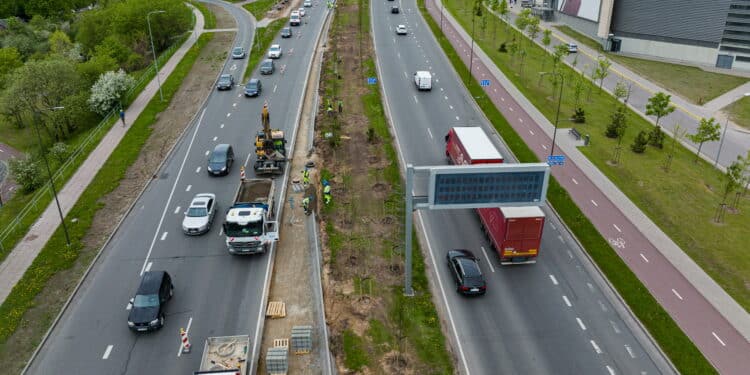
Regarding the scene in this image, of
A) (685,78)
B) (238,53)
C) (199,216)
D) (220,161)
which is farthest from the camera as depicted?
(238,53)

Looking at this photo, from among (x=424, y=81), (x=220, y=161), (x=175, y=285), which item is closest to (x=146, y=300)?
(x=175, y=285)

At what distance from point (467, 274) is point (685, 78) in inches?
2451

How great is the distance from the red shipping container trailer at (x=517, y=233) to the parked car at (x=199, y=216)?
1967cm

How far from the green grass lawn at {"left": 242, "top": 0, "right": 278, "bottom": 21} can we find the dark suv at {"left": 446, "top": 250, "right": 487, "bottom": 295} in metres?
88.9

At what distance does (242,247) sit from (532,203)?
58.9 feet

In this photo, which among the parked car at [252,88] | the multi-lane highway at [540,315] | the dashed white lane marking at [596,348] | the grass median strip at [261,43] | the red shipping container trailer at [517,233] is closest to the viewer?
the multi-lane highway at [540,315]

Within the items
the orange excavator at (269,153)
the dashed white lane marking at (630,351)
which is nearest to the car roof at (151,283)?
the orange excavator at (269,153)

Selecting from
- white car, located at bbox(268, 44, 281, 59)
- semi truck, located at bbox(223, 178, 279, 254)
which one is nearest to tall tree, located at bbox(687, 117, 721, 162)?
semi truck, located at bbox(223, 178, 279, 254)

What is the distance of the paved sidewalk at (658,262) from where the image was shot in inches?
1110

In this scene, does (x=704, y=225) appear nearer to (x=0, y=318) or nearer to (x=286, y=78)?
(x=0, y=318)

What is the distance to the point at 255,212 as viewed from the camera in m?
34.4

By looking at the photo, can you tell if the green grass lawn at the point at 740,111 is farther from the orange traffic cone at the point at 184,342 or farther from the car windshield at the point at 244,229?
the orange traffic cone at the point at 184,342

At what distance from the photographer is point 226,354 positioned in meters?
25.6

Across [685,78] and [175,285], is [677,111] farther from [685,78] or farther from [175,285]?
[175,285]
